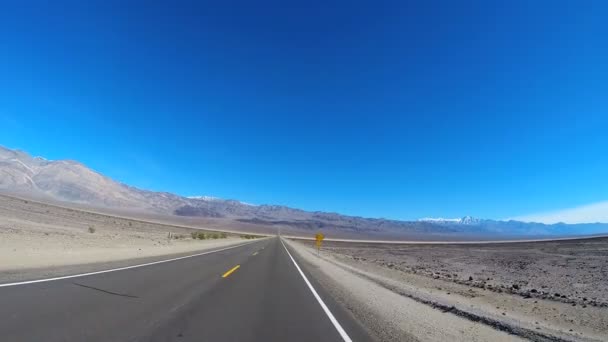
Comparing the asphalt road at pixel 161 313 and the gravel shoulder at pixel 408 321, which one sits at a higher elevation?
the asphalt road at pixel 161 313

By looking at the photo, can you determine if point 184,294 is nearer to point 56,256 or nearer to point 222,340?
point 222,340

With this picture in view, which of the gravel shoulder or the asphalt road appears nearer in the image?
the asphalt road

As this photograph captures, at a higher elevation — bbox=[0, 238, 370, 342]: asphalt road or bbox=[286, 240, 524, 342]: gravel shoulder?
bbox=[0, 238, 370, 342]: asphalt road

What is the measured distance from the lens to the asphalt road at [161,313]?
644cm

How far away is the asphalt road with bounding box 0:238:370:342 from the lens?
6.44m

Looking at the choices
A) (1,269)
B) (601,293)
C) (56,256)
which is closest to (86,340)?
(1,269)

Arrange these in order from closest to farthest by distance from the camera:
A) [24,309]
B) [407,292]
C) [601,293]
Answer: [24,309]
[407,292]
[601,293]

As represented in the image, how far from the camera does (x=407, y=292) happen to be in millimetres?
14422

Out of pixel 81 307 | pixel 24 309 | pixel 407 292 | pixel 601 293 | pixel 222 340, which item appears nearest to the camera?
pixel 222 340

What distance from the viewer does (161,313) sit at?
808 centimetres

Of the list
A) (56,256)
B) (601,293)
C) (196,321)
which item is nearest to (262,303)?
(196,321)

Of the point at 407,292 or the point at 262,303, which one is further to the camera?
the point at 407,292

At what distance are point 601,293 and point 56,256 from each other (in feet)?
77.8

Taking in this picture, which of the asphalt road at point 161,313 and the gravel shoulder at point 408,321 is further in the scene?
the gravel shoulder at point 408,321
